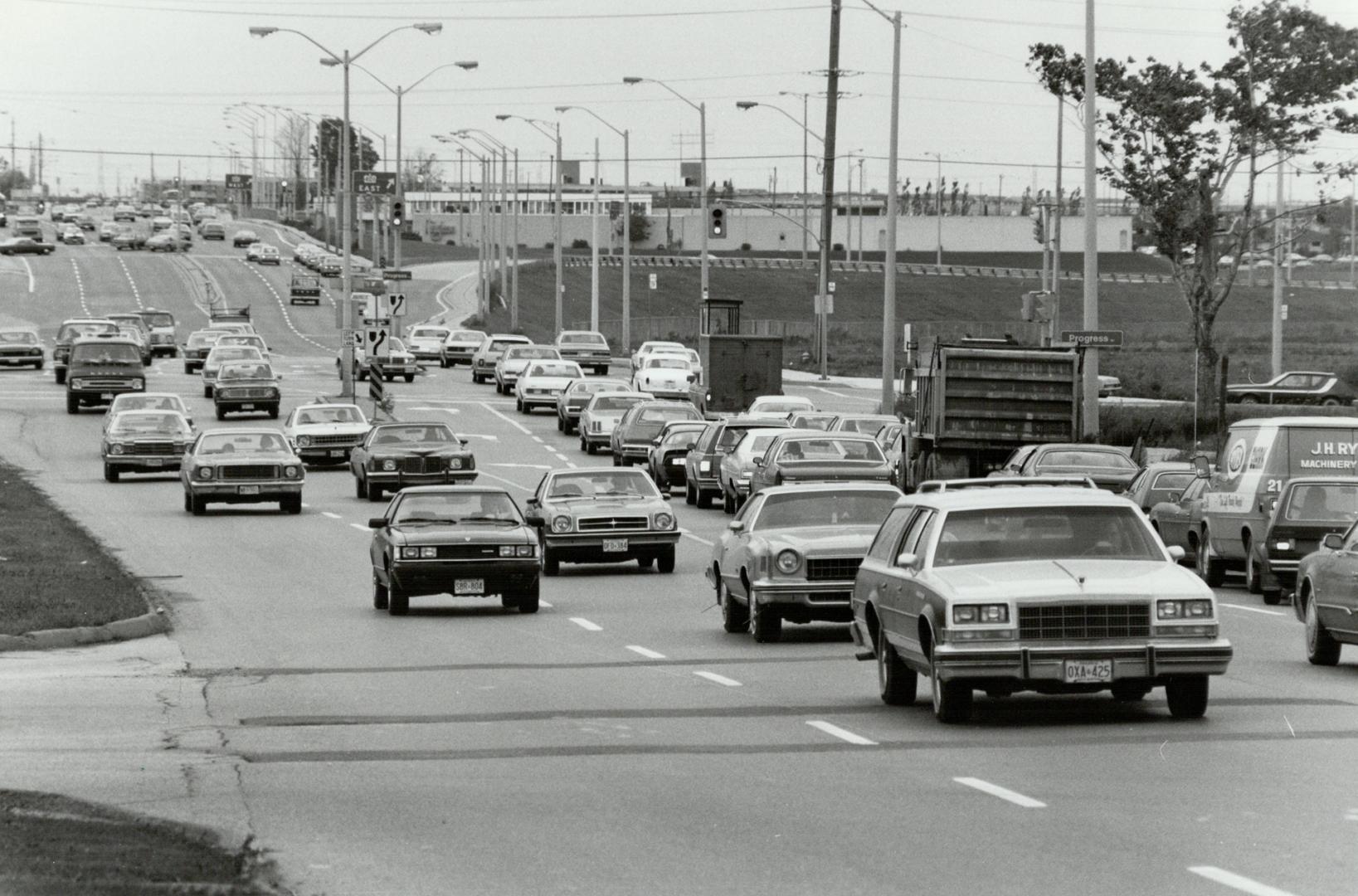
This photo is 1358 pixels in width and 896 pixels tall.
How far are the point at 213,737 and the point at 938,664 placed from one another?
4.69m

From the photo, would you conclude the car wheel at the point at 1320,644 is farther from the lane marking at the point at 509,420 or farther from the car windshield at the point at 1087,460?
the lane marking at the point at 509,420

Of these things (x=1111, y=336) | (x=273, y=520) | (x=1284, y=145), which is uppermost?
(x=1284, y=145)

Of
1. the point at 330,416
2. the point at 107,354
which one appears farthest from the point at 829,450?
the point at 107,354

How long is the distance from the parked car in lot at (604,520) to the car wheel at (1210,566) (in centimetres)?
671

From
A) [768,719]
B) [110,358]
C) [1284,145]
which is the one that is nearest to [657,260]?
[110,358]

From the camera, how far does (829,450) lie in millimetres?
38062

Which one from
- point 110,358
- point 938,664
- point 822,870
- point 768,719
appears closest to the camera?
point 822,870

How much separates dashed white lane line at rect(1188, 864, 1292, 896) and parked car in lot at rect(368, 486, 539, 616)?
51.6 ft

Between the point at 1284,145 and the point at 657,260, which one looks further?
the point at 657,260

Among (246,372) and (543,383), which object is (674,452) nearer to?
(246,372)

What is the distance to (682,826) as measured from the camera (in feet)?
36.8

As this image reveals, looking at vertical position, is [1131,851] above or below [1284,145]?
below

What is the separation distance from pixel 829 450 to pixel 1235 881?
28.5 m

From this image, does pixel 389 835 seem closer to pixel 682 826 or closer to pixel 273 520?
pixel 682 826
